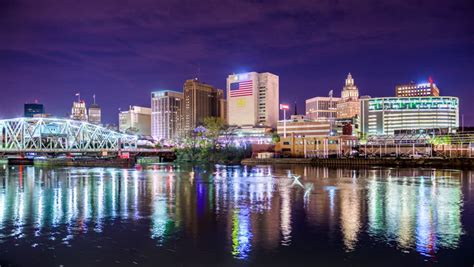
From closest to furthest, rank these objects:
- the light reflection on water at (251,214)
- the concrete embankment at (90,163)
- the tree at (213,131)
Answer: the light reflection on water at (251,214)
the concrete embankment at (90,163)
the tree at (213,131)

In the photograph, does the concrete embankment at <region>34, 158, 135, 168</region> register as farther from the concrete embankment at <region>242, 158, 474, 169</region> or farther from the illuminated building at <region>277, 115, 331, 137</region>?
the illuminated building at <region>277, 115, 331, 137</region>

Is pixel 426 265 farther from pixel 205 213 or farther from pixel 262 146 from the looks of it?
pixel 262 146

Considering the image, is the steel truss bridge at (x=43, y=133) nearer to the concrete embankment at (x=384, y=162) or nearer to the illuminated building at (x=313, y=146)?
the illuminated building at (x=313, y=146)

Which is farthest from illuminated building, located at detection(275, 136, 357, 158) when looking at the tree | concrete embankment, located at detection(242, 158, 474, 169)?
concrete embankment, located at detection(242, 158, 474, 169)

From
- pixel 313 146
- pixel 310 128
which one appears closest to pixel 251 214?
pixel 313 146

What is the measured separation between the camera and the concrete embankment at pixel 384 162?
339 ft

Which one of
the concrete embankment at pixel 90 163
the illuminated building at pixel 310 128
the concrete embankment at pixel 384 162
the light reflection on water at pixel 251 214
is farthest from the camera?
the illuminated building at pixel 310 128

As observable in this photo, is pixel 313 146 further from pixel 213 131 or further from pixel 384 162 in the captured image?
pixel 384 162

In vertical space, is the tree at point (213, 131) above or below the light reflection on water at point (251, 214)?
above

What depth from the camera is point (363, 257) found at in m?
21.8

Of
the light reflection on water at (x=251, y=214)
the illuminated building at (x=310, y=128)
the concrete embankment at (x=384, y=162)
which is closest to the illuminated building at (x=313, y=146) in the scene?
the illuminated building at (x=310, y=128)

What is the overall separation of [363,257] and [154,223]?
47.1ft

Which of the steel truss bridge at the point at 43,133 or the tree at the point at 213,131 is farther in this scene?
the steel truss bridge at the point at 43,133

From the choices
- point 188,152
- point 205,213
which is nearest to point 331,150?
point 188,152
